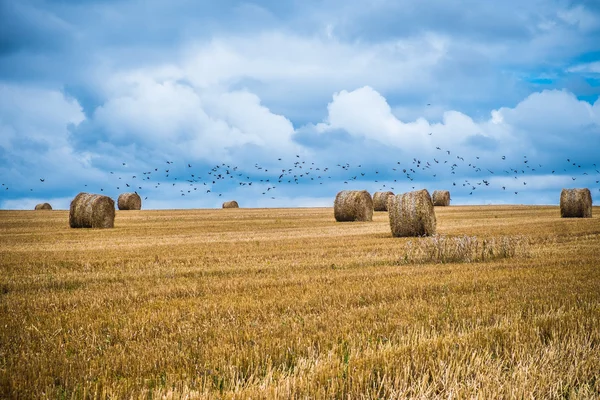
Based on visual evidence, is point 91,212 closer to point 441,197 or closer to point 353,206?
point 353,206

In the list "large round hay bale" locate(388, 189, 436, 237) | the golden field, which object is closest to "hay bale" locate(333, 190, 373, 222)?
"large round hay bale" locate(388, 189, 436, 237)

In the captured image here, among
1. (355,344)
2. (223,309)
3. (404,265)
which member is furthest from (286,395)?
(404,265)

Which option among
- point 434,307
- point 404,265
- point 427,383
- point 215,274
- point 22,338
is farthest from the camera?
point 404,265

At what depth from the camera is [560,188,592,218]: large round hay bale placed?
112 ft

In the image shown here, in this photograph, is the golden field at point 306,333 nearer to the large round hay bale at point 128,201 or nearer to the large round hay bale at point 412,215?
the large round hay bale at point 412,215

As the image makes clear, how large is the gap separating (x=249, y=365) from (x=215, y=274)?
7.07m

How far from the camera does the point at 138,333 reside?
5949 millimetres

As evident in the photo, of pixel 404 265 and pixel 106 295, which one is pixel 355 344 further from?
pixel 404 265

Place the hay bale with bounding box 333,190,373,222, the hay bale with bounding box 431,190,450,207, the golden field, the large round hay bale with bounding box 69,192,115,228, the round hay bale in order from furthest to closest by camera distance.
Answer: the round hay bale → the hay bale with bounding box 431,190,450,207 → the hay bale with bounding box 333,190,373,222 → the large round hay bale with bounding box 69,192,115,228 → the golden field

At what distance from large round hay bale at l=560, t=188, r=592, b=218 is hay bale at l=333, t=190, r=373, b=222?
1356 cm

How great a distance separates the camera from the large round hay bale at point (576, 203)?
3419 centimetres

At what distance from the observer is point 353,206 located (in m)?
34.0

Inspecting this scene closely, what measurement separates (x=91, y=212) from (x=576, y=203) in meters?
31.7

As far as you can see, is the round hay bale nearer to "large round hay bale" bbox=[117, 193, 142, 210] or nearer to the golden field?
"large round hay bale" bbox=[117, 193, 142, 210]
